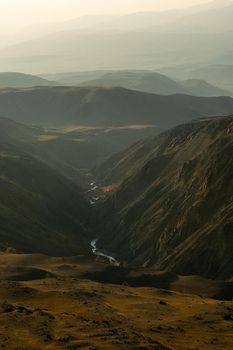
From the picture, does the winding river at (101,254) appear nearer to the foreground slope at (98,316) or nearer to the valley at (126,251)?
the valley at (126,251)

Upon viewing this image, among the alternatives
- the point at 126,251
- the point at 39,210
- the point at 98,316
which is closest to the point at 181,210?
the point at 126,251

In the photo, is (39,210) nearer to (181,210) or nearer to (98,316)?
(181,210)

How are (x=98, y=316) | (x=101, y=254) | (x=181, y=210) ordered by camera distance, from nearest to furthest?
(x=98, y=316)
(x=181, y=210)
(x=101, y=254)

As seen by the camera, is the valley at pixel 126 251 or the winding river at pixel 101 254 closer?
the valley at pixel 126 251

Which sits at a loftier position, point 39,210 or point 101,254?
point 39,210

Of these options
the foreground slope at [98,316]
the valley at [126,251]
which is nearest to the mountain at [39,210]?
the valley at [126,251]

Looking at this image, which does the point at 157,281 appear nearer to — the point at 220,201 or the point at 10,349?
the point at 220,201

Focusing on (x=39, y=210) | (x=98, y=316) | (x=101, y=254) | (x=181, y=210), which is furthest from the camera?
(x=39, y=210)

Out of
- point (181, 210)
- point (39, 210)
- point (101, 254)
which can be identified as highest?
point (181, 210)
